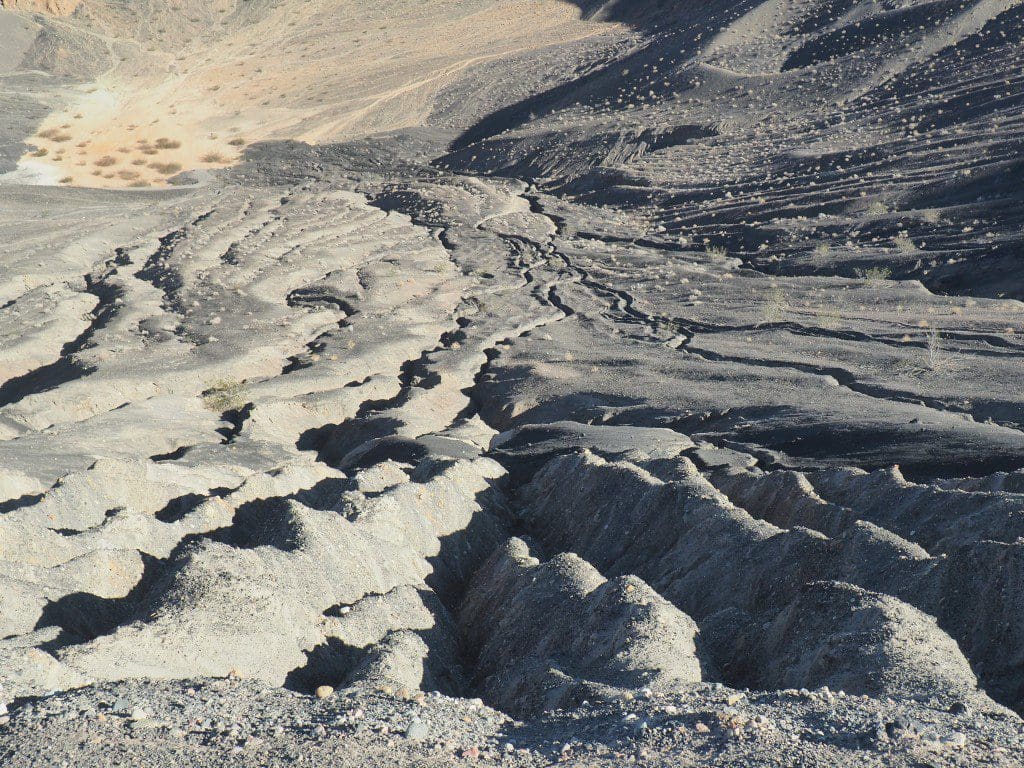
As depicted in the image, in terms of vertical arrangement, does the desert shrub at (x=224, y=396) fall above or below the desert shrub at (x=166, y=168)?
below

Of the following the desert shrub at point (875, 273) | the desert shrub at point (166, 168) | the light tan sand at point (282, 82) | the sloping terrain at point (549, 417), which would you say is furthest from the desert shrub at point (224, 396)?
the desert shrub at point (166, 168)

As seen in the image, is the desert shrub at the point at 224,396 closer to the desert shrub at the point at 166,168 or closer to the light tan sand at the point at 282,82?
the light tan sand at the point at 282,82

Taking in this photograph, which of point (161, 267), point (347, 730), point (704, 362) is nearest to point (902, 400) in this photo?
point (704, 362)

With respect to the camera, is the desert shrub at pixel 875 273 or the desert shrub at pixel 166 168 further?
the desert shrub at pixel 166 168

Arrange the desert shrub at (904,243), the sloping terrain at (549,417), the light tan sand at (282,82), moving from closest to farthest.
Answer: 1. the sloping terrain at (549,417)
2. the desert shrub at (904,243)
3. the light tan sand at (282,82)

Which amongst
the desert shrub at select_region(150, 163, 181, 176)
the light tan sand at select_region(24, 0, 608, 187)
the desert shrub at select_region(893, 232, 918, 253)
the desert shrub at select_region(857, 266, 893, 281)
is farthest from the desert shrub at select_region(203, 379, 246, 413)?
the desert shrub at select_region(150, 163, 181, 176)

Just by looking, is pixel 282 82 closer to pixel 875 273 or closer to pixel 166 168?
pixel 166 168

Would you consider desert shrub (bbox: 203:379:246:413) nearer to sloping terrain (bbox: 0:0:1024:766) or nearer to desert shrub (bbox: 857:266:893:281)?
sloping terrain (bbox: 0:0:1024:766)

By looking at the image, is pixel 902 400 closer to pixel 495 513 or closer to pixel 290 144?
pixel 495 513

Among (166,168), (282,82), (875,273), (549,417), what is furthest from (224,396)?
(282,82)
